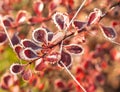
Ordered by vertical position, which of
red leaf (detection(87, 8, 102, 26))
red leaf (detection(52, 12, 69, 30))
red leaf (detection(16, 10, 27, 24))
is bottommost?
red leaf (detection(16, 10, 27, 24))

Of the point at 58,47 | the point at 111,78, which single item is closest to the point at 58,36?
the point at 58,47

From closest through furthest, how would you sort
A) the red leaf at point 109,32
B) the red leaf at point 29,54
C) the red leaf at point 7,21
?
the red leaf at point 29,54, the red leaf at point 109,32, the red leaf at point 7,21

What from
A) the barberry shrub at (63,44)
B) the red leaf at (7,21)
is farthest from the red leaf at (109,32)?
the red leaf at (7,21)

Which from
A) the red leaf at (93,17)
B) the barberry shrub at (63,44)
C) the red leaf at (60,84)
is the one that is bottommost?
the red leaf at (60,84)

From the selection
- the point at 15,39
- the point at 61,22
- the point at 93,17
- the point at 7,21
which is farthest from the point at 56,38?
the point at 7,21

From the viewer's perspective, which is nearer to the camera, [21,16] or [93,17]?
[93,17]

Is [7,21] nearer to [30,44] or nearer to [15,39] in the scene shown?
[15,39]

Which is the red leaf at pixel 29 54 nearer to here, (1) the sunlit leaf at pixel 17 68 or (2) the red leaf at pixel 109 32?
(1) the sunlit leaf at pixel 17 68

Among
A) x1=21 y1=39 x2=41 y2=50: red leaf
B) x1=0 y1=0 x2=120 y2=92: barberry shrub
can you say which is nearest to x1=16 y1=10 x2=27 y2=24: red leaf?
x1=0 y1=0 x2=120 y2=92: barberry shrub

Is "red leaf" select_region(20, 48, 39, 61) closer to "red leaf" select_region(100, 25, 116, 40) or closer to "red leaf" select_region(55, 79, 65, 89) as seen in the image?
"red leaf" select_region(100, 25, 116, 40)
